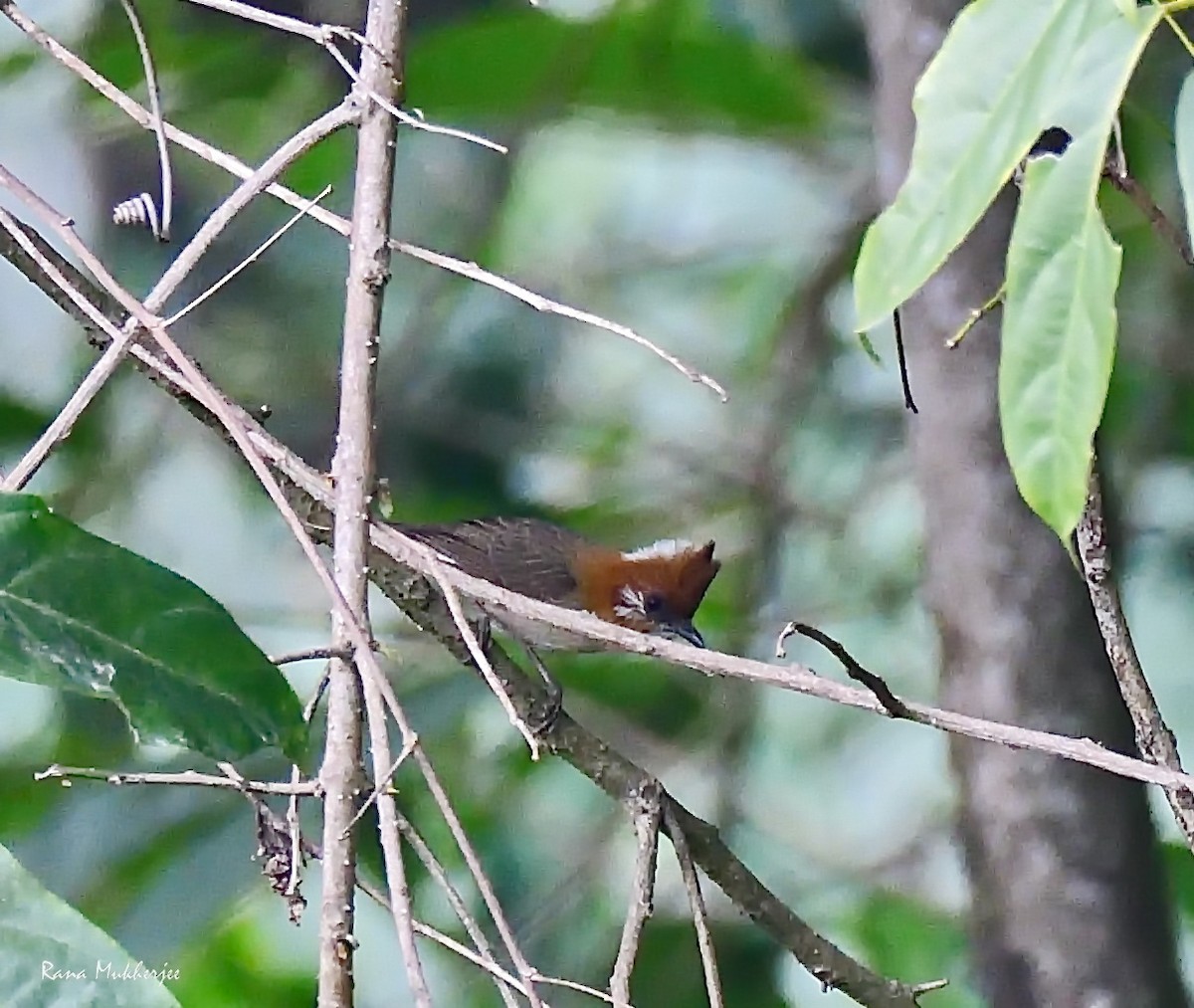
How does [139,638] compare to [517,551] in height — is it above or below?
above

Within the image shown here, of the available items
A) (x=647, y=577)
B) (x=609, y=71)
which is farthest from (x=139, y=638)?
(x=647, y=577)

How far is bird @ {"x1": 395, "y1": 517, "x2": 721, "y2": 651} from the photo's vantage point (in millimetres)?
1850

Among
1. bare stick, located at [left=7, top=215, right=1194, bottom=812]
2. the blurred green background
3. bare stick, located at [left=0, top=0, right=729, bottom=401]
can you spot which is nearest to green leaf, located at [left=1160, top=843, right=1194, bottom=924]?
the blurred green background

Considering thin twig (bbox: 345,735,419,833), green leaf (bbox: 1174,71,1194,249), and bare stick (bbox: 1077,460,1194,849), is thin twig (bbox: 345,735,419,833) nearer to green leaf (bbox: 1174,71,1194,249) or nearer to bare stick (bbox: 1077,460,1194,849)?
green leaf (bbox: 1174,71,1194,249)

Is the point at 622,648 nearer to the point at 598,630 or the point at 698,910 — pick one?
the point at 598,630

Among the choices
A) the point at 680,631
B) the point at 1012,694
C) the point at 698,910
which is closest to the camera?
the point at 698,910

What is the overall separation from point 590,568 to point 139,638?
4.83ft

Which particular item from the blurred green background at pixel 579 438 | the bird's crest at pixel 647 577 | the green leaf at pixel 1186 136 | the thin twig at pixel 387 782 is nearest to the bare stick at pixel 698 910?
the thin twig at pixel 387 782

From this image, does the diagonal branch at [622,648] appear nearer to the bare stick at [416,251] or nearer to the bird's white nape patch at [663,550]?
the bare stick at [416,251]

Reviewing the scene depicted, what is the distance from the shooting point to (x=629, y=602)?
2.00m

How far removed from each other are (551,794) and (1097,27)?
5.48ft

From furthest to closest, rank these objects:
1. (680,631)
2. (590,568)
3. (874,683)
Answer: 1. (590,568)
2. (680,631)
3. (874,683)

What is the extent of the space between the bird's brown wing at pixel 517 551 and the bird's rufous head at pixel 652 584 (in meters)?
0.03
